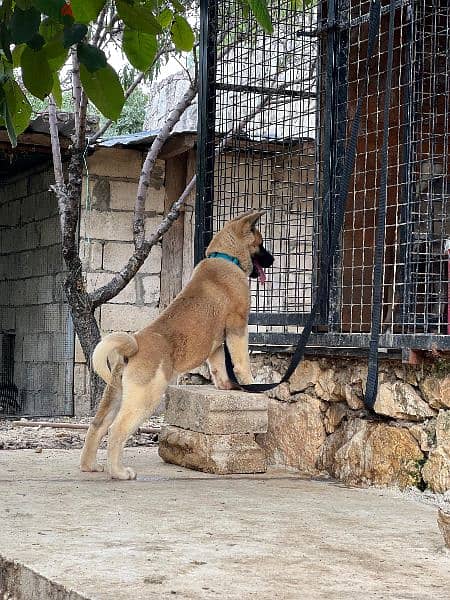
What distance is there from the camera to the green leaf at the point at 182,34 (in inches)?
155

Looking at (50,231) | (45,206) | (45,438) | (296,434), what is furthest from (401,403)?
(45,206)

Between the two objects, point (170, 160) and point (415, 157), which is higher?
point (170, 160)

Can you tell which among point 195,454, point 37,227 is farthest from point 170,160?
point 195,454

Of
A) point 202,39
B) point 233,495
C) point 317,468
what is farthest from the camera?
point 202,39

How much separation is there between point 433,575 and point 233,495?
201 cm

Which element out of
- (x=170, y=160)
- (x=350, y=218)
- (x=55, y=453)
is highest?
(x=170, y=160)

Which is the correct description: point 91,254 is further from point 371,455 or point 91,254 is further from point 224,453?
point 371,455

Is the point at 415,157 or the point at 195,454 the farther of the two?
the point at 195,454

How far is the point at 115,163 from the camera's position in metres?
11.7

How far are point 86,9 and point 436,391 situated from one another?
11.4 feet

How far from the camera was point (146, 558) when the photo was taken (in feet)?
13.1

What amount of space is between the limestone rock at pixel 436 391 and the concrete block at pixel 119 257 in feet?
20.6

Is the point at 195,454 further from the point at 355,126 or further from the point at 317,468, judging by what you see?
the point at 355,126

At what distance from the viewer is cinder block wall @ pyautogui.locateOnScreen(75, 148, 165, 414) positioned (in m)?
11.5
